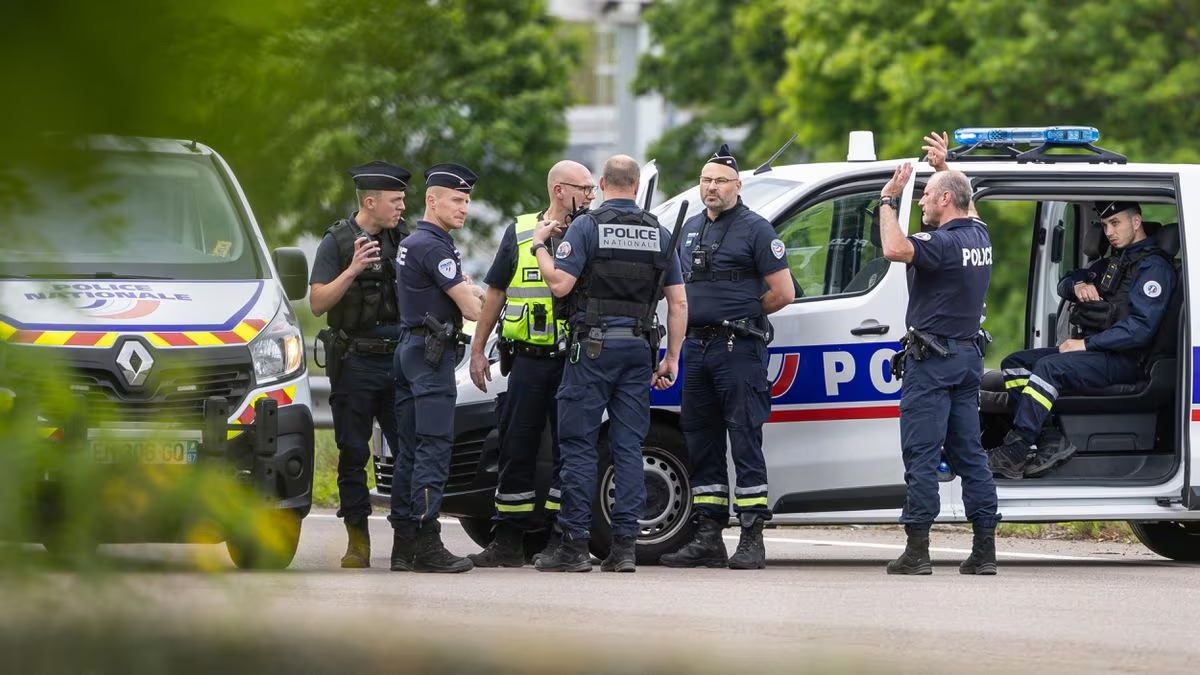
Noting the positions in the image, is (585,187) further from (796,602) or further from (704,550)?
(796,602)

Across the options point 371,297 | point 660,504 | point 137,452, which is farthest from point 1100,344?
point 137,452

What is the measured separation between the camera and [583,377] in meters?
7.68

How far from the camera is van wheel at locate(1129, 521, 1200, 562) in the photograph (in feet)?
30.6

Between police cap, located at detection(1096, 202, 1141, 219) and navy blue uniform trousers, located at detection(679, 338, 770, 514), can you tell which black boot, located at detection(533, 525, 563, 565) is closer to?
navy blue uniform trousers, located at detection(679, 338, 770, 514)

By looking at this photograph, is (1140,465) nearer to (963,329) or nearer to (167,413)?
(963,329)

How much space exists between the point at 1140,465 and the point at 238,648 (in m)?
7.93

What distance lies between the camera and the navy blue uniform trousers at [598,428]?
765 cm

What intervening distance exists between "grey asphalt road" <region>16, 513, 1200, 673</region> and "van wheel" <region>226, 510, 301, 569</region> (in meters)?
0.01

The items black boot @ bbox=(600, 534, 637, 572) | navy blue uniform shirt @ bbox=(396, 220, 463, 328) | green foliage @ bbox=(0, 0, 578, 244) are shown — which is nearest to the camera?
green foliage @ bbox=(0, 0, 578, 244)

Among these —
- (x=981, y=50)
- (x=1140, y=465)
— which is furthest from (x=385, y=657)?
(x=981, y=50)

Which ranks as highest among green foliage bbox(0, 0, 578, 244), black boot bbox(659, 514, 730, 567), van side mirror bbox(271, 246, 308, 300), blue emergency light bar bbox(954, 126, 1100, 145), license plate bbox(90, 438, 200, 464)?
blue emergency light bar bbox(954, 126, 1100, 145)

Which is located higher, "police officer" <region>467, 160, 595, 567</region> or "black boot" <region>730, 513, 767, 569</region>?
"police officer" <region>467, 160, 595, 567</region>

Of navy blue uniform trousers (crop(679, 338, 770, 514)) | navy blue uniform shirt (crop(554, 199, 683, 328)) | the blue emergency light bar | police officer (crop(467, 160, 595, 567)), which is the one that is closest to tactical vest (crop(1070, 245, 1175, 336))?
the blue emergency light bar

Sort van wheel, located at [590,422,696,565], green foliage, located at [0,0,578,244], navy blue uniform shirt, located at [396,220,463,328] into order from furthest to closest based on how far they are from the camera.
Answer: van wheel, located at [590,422,696,565] → navy blue uniform shirt, located at [396,220,463,328] → green foliage, located at [0,0,578,244]
